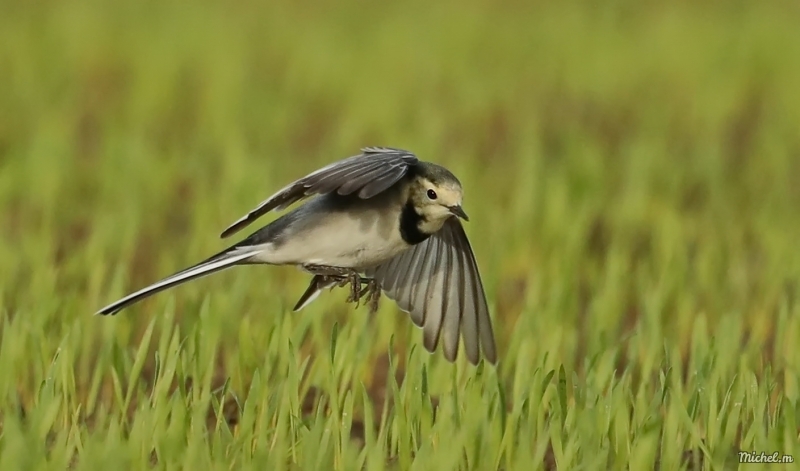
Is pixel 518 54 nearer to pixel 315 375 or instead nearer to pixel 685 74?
pixel 685 74

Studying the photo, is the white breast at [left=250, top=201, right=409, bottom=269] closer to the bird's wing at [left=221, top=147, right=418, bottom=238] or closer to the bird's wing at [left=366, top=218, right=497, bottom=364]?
the bird's wing at [left=221, top=147, right=418, bottom=238]

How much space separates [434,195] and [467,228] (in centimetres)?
291

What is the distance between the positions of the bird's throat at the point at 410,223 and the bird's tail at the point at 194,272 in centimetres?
48

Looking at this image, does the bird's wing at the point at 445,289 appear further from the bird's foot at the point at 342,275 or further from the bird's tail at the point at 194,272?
the bird's tail at the point at 194,272

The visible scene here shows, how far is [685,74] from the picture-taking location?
11.1 meters

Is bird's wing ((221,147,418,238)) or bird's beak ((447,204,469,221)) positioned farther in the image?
bird's beak ((447,204,469,221))

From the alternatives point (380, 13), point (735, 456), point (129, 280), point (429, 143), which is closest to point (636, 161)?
point (429, 143)

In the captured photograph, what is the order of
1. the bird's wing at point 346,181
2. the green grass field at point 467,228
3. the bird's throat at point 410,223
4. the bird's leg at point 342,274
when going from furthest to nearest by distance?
1. the bird's leg at point 342,274
2. the bird's throat at point 410,223
3. the green grass field at point 467,228
4. the bird's wing at point 346,181

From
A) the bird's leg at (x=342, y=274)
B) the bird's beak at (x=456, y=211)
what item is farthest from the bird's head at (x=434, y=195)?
the bird's leg at (x=342, y=274)

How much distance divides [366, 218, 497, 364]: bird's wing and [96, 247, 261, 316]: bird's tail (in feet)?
2.09

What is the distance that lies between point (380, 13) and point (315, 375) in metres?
8.84

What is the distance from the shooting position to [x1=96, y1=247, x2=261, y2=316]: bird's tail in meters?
4.31

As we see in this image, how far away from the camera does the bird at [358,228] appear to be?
4.15 meters

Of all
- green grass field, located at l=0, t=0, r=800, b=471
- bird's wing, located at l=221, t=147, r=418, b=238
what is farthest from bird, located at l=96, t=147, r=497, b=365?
green grass field, located at l=0, t=0, r=800, b=471
